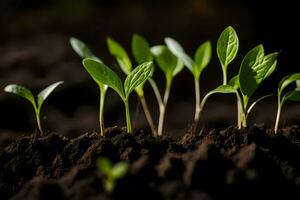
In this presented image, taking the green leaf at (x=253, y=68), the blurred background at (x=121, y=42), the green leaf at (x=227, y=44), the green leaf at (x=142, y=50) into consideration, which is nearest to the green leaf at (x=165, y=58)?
the green leaf at (x=142, y=50)

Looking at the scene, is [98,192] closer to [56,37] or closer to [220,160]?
[220,160]

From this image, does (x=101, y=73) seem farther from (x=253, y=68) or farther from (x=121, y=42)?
(x=121, y=42)

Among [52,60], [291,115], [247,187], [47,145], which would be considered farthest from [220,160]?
[52,60]

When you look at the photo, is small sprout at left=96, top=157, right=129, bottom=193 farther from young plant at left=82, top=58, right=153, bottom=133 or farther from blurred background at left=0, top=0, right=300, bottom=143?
blurred background at left=0, top=0, right=300, bottom=143

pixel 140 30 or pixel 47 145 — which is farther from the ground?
pixel 140 30

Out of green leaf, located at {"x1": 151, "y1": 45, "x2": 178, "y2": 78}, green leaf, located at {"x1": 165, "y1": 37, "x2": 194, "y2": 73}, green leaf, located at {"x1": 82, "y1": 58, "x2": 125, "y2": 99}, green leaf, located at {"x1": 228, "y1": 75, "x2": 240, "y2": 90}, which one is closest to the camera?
green leaf, located at {"x1": 82, "y1": 58, "x2": 125, "y2": 99}

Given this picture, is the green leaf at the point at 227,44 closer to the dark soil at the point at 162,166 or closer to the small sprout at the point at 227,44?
the small sprout at the point at 227,44

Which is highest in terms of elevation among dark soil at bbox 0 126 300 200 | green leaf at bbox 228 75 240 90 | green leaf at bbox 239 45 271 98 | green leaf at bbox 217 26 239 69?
green leaf at bbox 217 26 239 69

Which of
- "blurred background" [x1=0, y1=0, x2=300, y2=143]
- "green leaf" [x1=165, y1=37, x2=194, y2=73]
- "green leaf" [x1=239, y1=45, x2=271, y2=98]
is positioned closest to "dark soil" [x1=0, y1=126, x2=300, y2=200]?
"green leaf" [x1=239, y1=45, x2=271, y2=98]
